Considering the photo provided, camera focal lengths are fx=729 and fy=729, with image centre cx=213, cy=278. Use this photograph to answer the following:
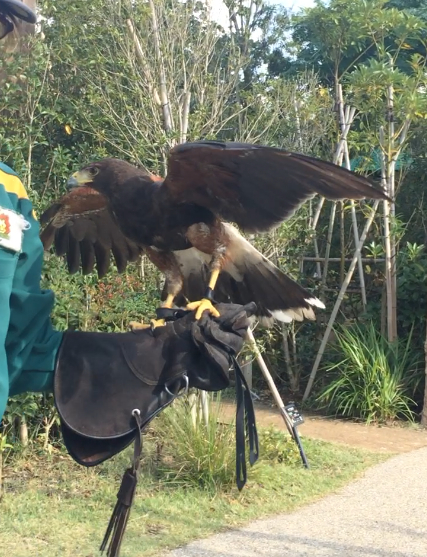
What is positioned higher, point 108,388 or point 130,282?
point 130,282

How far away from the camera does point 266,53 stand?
15711mm

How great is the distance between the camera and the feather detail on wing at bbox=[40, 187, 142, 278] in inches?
120

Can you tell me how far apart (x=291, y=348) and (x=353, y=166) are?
81.9 inches

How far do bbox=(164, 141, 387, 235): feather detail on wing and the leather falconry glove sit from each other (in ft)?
1.79

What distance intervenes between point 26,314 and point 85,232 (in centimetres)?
138

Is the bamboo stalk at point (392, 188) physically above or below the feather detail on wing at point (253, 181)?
above

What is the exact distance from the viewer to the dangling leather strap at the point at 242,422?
1.98m

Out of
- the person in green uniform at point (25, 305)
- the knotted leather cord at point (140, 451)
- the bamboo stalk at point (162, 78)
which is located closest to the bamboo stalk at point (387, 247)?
the bamboo stalk at point (162, 78)

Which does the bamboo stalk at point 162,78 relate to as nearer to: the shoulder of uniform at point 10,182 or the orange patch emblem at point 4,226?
the shoulder of uniform at point 10,182

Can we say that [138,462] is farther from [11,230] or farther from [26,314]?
[11,230]

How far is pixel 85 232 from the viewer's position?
3.15 m

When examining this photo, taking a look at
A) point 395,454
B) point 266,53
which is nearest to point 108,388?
point 395,454

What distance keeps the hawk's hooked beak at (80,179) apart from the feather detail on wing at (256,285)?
0.48 meters

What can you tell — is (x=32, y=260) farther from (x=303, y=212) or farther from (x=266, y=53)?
(x=266, y=53)
